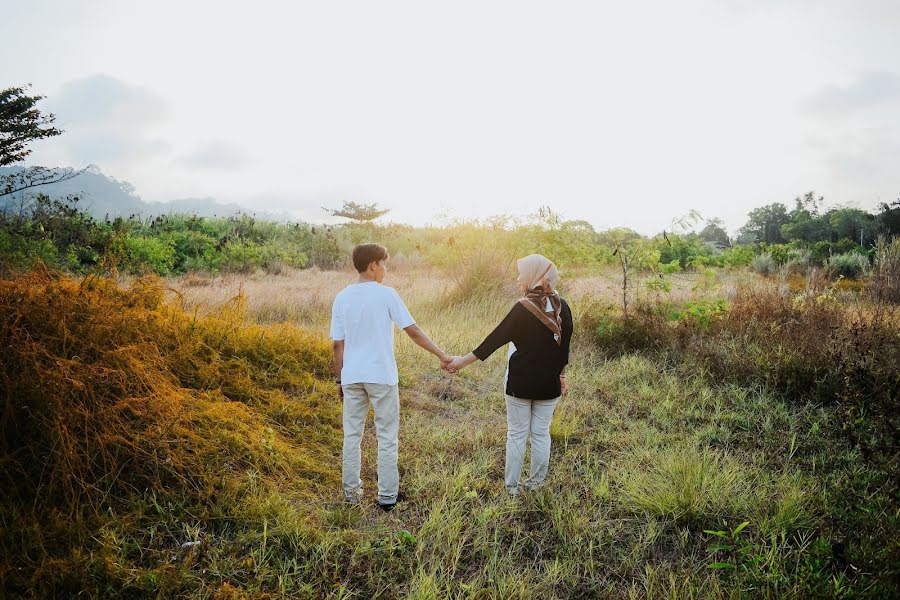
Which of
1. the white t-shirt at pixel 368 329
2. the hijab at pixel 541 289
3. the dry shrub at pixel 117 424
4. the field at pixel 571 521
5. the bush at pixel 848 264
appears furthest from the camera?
the bush at pixel 848 264

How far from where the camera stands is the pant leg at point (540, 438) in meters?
3.54

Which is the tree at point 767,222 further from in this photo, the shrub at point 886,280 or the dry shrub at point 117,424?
the dry shrub at point 117,424

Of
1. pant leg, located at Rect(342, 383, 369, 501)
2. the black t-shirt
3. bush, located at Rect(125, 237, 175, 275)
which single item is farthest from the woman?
bush, located at Rect(125, 237, 175, 275)

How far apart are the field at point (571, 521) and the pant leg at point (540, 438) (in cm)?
17

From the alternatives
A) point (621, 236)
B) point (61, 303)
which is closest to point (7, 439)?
point (61, 303)

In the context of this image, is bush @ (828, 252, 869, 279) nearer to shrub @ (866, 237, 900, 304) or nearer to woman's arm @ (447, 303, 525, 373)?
shrub @ (866, 237, 900, 304)

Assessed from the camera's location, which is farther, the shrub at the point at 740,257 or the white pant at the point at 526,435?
the shrub at the point at 740,257

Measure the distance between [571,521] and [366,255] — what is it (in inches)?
84.0

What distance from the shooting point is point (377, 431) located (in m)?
3.43

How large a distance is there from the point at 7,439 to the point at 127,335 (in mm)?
1171

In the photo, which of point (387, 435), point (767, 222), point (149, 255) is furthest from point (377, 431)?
point (767, 222)

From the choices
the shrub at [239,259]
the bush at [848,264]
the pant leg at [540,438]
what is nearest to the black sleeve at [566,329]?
the pant leg at [540,438]

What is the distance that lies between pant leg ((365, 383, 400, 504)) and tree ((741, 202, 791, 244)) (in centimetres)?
4877

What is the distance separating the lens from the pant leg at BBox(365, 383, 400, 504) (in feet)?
11.0
